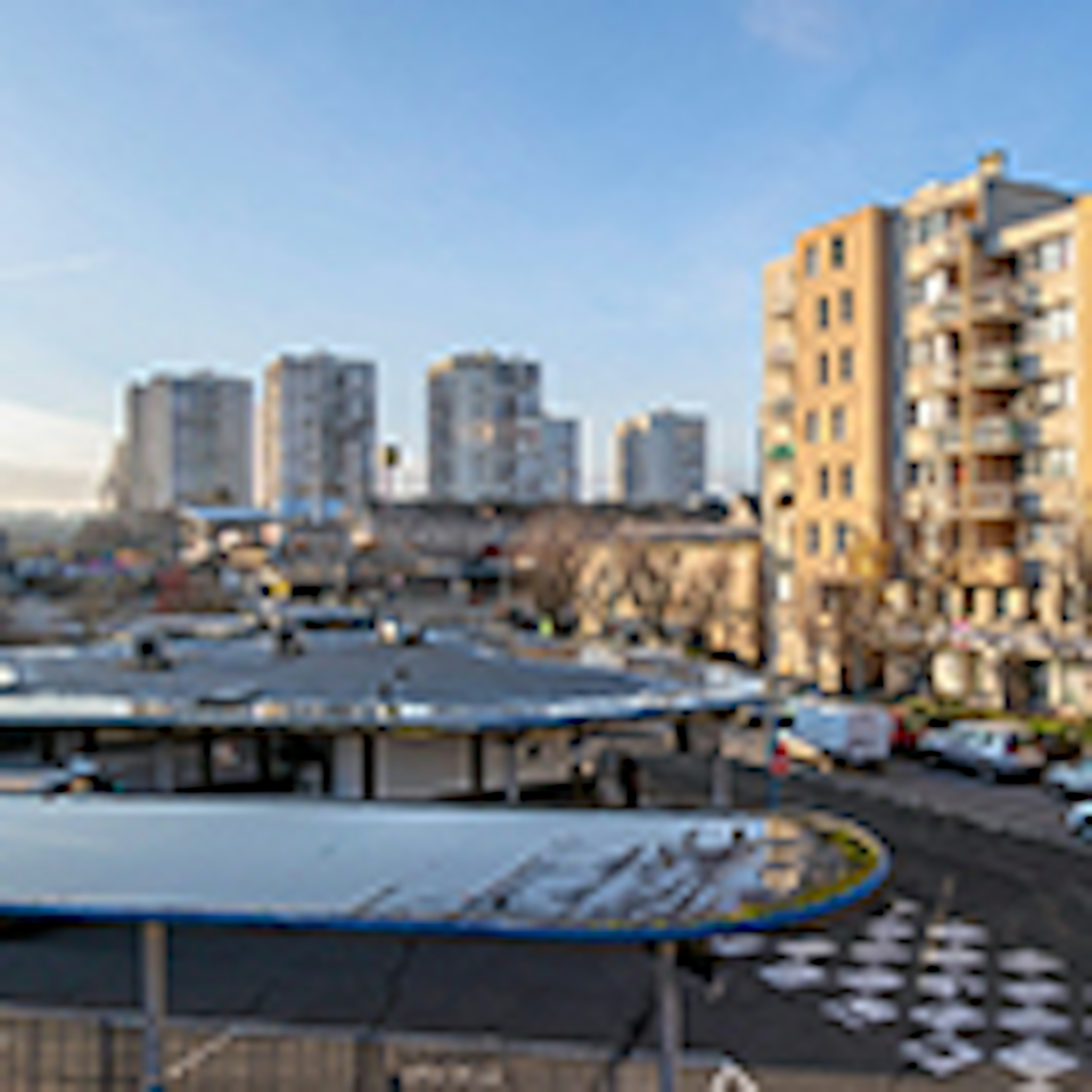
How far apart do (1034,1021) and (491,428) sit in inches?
4988

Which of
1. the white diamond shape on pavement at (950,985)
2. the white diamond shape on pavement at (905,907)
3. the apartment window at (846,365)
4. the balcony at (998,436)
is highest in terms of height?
the apartment window at (846,365)

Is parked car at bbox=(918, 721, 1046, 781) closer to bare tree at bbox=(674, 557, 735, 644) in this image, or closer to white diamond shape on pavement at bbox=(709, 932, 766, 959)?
white diamond shape on pavement at bbox=(709, 932, 766, 959)

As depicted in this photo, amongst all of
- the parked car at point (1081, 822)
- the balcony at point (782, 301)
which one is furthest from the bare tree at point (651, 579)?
the parked car at point (1081, 822)

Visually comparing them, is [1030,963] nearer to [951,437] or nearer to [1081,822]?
[1081,822]

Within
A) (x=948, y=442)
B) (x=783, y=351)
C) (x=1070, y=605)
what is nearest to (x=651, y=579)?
(x=783, y=351)

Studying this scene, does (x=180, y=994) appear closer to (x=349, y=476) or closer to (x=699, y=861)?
(x=699, y=861)

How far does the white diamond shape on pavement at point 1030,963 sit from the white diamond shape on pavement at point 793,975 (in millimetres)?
2843

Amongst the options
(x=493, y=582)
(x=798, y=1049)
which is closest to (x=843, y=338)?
(x=798, y=1049)

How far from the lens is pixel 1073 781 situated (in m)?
27.6

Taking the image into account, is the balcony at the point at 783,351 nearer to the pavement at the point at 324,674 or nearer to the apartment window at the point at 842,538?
the apartment window at the point at 842,538

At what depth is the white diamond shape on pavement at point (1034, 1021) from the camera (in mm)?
13484

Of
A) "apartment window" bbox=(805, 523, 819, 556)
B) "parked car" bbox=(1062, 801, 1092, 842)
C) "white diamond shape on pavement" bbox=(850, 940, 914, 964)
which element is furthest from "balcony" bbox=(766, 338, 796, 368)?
"white diamond shape on pavement" bbox=(850, 940, 914, 964)

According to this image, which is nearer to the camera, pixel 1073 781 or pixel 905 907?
pixel 905 907

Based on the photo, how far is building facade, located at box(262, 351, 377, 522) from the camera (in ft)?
463
